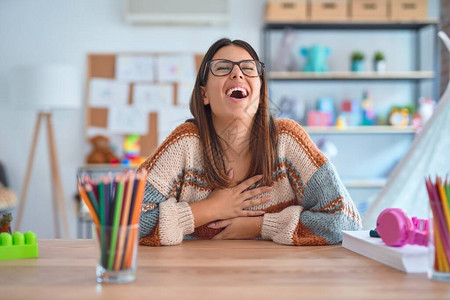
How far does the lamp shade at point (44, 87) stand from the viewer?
384cm

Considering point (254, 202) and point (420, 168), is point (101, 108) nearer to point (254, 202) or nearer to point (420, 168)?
point (420, 168)

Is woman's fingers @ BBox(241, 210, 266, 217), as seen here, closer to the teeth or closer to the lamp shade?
the teeth

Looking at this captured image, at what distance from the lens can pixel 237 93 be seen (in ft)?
4.89

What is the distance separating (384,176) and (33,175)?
2760mm

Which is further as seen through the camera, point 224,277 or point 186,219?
point 186,219

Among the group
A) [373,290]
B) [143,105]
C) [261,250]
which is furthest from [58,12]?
[373,290]

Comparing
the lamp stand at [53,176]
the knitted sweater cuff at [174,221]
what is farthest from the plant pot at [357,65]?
the knitted sweater cuff at [174,221]

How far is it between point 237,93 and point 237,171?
22 centimetres

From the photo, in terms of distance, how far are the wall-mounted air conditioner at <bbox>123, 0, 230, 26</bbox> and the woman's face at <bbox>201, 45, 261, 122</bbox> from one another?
9.55 feet

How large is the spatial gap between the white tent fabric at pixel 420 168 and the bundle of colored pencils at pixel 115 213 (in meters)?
1.62

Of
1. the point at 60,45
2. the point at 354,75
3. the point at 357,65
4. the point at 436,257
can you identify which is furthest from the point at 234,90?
the point at 60,45

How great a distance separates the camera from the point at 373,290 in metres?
0.82

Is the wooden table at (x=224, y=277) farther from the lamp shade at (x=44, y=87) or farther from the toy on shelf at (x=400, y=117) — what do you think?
the toy on shelf at (x=400, y=117)

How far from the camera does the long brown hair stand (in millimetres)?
1482
